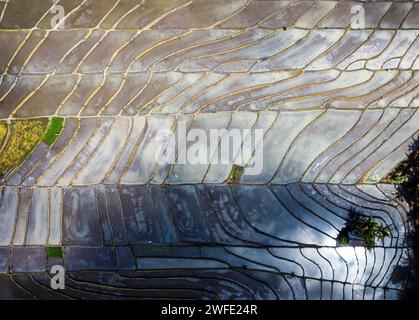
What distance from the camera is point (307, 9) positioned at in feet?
15.4

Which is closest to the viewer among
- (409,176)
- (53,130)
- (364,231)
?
(364,231)

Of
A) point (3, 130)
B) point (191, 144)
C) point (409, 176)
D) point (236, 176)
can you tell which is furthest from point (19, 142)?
point (409, 176)

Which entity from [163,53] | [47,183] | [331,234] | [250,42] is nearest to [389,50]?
[250,42]

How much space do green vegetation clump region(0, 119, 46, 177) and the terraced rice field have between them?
0.02 meters

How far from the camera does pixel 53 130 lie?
4.61 metres

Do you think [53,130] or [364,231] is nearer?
[364,231]

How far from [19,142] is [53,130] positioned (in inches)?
14.2

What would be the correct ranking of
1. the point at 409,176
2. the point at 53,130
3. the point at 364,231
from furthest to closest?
the point at 53,130, the point at 409,176, the point at 364,231

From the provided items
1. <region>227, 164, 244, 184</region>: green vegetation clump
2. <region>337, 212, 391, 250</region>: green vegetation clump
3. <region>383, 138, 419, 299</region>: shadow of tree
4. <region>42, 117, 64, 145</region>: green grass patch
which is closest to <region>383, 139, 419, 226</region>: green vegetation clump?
<region>383, 138, 419, 299</region>: shadow of tree

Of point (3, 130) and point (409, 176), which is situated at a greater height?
point (3, 130)

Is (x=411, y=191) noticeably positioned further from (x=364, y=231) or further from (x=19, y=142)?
(x=19, y=142)
